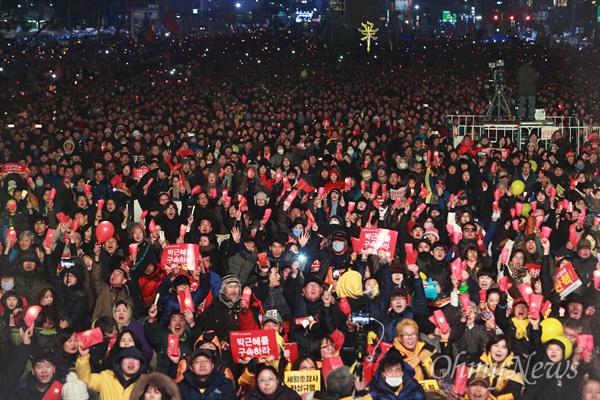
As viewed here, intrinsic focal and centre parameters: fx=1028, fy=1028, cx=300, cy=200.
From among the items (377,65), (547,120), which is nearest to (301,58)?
(377,65)

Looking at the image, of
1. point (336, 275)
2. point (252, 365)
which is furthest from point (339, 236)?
point (252, 365)

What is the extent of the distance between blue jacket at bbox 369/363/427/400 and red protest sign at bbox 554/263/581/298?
226cm

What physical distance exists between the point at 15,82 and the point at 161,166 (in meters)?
16.2

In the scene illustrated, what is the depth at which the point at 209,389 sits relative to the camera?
671 cm

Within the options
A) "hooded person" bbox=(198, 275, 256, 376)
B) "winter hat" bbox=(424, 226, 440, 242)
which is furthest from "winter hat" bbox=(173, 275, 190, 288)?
"winter hat" bbox=(424, 226, 440, 242)

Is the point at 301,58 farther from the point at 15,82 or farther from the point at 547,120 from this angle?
the point at 547,120

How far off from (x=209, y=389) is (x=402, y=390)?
4.12 ft

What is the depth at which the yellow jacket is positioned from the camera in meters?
6.83

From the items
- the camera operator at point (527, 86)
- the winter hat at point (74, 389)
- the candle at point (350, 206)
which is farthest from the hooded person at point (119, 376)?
the camera operator at point (527, 86)

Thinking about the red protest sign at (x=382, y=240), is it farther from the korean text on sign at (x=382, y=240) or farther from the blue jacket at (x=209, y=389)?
the blue jacket at (x=209, y=389)

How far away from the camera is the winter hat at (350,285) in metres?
8.94

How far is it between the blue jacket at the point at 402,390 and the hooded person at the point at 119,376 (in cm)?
159

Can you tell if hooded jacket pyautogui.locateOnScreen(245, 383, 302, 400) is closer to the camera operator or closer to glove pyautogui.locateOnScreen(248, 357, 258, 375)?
glove pyautogui.locateOnScreen(248, 357, 258, 375)

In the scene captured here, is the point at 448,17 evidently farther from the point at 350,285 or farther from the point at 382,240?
the point at 350,285
